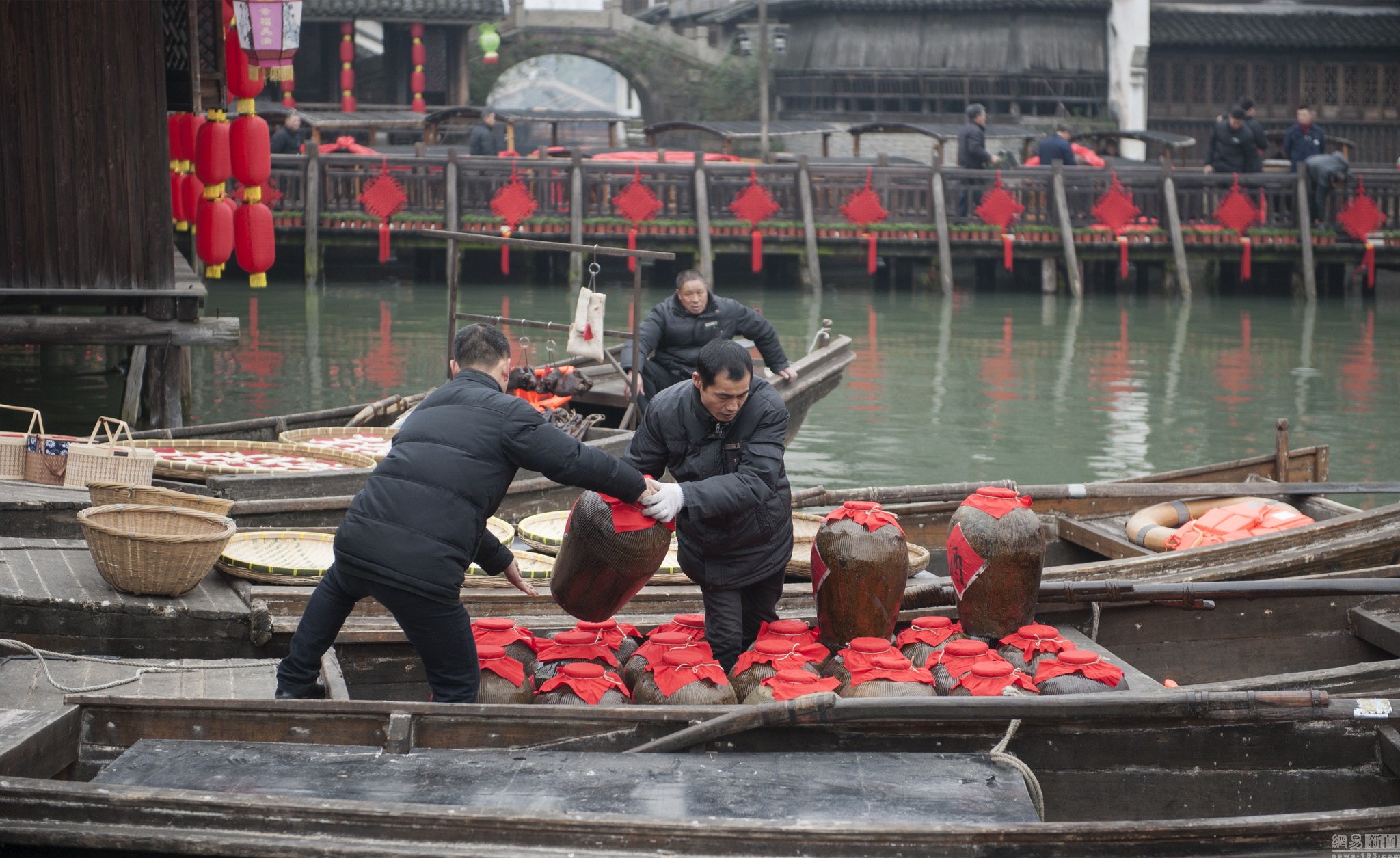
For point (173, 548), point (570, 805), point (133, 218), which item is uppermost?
point (133, 218)

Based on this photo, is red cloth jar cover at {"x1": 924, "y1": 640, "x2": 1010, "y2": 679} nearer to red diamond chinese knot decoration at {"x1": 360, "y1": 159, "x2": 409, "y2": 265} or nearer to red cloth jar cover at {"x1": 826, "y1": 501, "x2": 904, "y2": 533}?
red cloth jar cover at {"x1": 826, "y1": 501, "x2": 904, "y2": 533}

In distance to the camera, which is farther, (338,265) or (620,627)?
(338,265)

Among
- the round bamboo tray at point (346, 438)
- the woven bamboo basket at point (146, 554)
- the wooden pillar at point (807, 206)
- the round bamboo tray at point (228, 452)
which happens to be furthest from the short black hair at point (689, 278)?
the wooden pillar at point (807, 206)

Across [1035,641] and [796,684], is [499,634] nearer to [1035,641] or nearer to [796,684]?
[796,684]

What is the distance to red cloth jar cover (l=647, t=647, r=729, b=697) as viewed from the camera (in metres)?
4.91

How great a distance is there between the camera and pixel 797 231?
21.9 metres

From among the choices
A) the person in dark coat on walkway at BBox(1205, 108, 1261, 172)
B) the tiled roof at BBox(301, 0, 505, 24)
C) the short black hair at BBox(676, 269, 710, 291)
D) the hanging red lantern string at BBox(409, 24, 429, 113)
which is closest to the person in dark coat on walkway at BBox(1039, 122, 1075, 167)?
the person in dark coat on walkway at BBox(1205, 108, 1261, 172)

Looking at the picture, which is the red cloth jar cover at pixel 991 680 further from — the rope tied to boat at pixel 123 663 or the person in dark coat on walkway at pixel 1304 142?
the person in dark coat on walkway at pixel 1304 142

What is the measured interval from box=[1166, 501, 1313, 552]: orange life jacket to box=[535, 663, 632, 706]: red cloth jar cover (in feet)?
10.4

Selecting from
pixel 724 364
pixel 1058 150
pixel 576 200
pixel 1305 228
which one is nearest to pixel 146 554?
pixel 724 364

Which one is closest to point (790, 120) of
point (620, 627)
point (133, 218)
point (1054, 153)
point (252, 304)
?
point (1054, 153)

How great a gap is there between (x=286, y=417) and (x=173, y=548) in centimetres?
388

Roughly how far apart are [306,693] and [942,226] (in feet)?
58.7

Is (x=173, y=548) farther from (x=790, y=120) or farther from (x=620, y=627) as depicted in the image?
(x=790, y=120)
